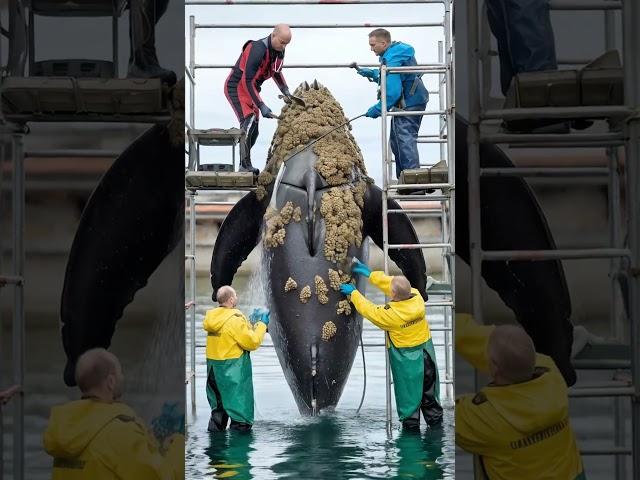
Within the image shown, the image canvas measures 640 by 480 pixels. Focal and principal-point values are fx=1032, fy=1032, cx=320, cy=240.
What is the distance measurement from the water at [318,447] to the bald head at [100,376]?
433cm

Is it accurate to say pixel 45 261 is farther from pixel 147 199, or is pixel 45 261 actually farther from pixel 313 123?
pixel 313 123

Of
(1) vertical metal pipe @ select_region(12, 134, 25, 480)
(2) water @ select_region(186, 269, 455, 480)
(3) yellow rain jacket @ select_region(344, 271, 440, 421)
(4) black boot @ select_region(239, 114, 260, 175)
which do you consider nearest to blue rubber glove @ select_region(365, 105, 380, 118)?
(4) black boot @ select_region(239, 114, 260, 175)

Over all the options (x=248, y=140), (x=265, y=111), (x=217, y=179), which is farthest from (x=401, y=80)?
(x=217, y=179)

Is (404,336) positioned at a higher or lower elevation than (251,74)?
lower

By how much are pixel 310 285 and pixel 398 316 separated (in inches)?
80.1

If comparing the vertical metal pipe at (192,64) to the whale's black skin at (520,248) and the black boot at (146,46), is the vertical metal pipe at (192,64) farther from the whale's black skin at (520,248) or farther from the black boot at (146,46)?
the whale's black skin at (520,248)

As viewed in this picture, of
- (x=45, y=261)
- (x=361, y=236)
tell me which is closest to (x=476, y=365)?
(x=45, y=261)

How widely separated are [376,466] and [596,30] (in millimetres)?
5495

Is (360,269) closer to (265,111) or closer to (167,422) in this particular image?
(265,111)

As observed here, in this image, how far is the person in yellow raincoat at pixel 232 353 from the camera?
33.6ft

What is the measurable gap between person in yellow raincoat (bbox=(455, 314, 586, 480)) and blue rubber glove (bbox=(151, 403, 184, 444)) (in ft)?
3.99

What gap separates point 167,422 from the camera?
4.52m

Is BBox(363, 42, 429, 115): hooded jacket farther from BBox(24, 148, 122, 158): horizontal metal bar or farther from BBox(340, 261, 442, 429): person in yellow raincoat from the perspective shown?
BBox(24, 148, 122, 158): horizontal metal bar

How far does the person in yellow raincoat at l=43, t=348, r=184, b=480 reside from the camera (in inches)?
166
